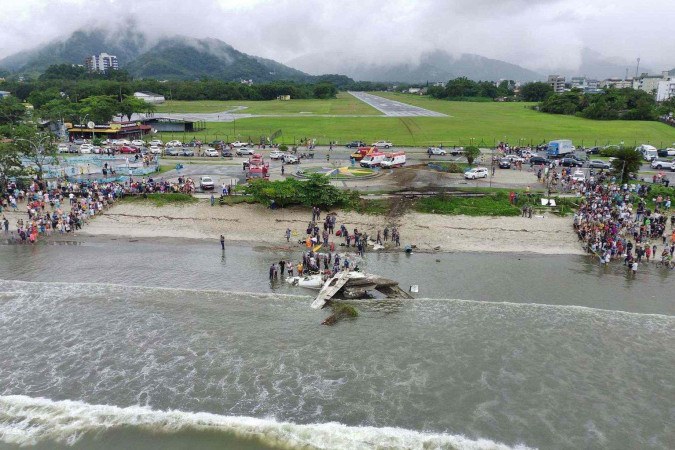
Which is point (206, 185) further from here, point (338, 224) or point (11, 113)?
point (11, 113)

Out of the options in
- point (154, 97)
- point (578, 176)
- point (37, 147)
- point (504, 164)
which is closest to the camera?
point (37, 147)

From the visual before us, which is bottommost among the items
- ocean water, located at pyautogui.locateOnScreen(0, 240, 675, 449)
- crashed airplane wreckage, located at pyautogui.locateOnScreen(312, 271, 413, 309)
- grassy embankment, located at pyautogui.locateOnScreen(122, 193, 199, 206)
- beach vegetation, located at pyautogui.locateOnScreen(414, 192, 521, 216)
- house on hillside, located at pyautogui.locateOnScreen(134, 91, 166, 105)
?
ocean water, located at pyautogui.locateOnScreen(0, 240, 675, 449)

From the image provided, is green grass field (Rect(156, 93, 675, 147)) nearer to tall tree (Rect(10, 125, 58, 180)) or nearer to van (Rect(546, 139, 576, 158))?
van (Rect(546, 139, 576, 158))

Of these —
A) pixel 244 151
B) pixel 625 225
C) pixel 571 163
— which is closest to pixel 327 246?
pixel 625 225

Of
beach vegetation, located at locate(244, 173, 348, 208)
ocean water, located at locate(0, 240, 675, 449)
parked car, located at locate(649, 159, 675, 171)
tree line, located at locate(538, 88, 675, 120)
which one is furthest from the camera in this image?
tree line, located at locate(538, 88, 675, 120)

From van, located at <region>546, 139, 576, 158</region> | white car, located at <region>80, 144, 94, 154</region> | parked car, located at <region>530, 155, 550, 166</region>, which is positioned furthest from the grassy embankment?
van, located at <region>546, 139, 576, 158</region>

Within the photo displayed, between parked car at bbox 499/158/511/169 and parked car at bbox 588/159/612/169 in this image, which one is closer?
parked car at bbox 588/159/612/169
